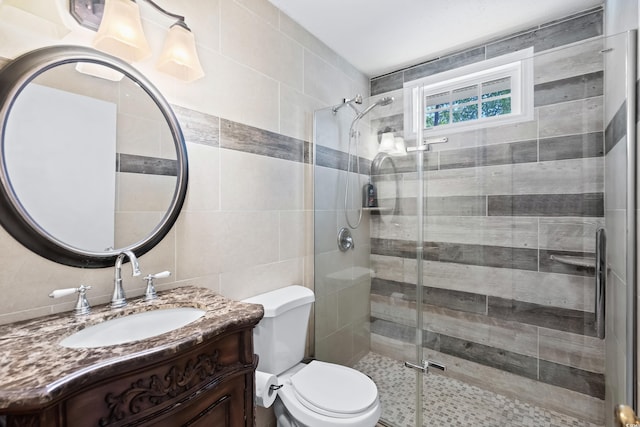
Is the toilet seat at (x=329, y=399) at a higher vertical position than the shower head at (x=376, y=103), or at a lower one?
lower

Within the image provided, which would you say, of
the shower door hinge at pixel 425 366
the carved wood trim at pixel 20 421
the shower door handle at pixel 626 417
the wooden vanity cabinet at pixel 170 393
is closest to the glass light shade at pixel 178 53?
the wooden vanity cabinet at pixel 170 393

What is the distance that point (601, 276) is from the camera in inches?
60.9

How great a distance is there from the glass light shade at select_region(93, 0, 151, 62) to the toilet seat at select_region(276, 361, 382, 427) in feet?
5.33

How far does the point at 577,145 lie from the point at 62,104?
242 centimetres

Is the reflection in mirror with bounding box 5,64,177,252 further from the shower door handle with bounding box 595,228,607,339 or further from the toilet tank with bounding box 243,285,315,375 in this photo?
the shower door handle with bounding box 595,228,607,339

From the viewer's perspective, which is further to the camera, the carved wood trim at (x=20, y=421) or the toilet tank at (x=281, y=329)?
the toilet tank at (x=281, y=329)

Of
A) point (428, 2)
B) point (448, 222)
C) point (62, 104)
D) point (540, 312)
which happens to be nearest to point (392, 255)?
point (448, 222)

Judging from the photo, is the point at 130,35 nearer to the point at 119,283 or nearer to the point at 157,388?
the point at 119,283

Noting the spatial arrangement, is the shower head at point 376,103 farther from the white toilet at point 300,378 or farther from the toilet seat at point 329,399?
the toilet seat at point 329,399

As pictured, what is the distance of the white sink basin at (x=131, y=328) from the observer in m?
0.88

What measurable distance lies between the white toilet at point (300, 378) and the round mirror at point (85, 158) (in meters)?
0.69

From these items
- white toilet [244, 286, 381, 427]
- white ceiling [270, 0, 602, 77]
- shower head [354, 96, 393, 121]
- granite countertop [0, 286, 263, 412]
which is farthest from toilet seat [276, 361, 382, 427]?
white ceiling [270, 0, 602, 77]

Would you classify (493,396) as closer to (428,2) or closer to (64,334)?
(64,334)

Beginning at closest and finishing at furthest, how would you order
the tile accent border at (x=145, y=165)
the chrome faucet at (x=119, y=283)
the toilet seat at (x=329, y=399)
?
the chrome faucet at (x=119, y=283)
the tile accent border at (x=145, y=165)
the toilet seat at (x=329, y=399)
